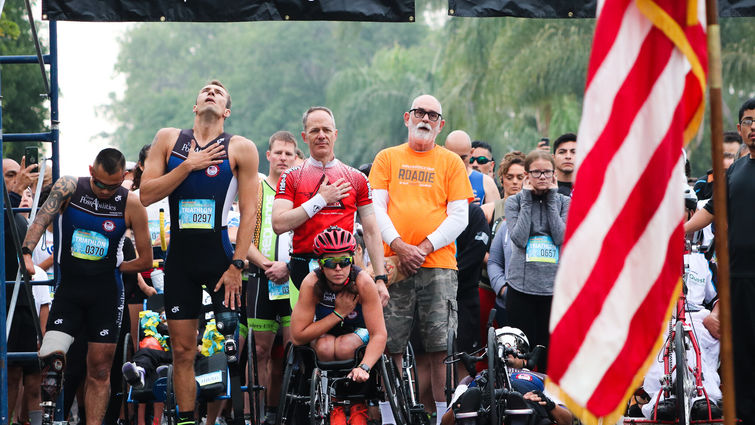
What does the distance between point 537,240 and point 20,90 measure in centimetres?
1556

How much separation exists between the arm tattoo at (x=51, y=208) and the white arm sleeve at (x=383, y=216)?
2464 millimetres

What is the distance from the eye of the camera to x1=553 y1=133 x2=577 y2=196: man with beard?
9.91m

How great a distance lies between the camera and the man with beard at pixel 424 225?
9258 mm

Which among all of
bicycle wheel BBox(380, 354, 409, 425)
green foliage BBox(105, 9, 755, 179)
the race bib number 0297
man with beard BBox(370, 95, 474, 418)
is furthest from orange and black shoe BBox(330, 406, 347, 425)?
green foliage BBox(105, 9, 755, 179)

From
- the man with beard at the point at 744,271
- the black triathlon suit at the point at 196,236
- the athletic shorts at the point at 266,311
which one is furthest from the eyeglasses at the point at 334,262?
the man with beard at the point at 744,271

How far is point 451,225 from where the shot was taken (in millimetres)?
9250

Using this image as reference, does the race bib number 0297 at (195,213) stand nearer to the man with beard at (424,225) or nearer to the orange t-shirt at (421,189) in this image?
the man with beard at (424,225)

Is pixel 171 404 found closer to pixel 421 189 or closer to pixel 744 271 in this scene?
pixel 421 189

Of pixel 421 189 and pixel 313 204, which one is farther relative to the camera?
pixel 421 189

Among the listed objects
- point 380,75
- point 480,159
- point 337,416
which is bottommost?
point 337,416

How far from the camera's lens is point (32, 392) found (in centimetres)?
985

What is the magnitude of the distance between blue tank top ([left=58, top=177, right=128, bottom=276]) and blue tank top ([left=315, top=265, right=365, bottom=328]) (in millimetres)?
1852

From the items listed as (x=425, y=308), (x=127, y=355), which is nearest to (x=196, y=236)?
(x=127, y=355)

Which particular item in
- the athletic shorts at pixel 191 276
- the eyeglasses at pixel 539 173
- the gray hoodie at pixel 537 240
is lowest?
the athletic shorts at pixel 191 276
